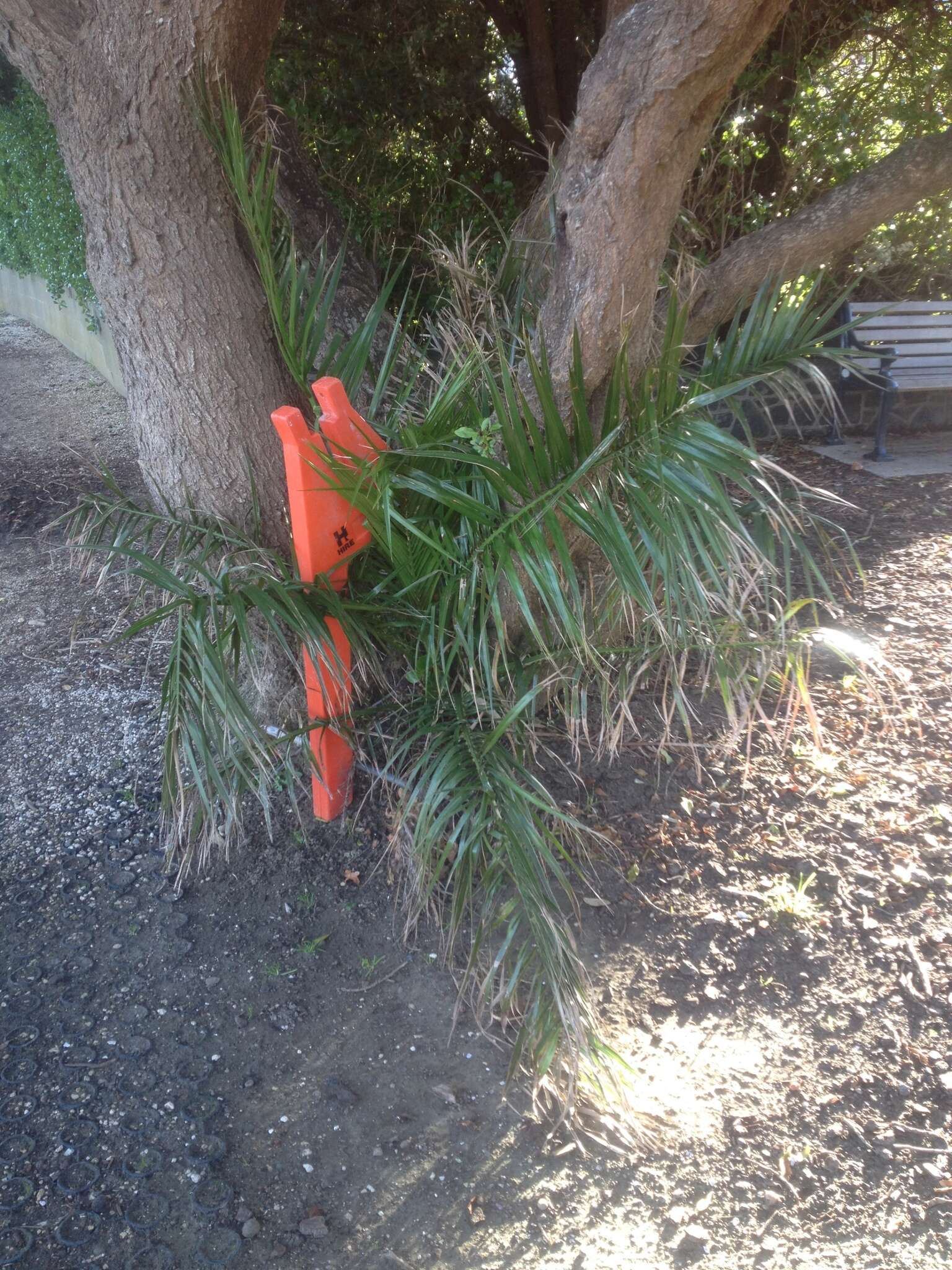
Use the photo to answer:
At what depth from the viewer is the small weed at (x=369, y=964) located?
8.45ft

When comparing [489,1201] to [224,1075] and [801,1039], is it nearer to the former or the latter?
[224,1075]

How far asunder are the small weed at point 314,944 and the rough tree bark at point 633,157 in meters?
1.65

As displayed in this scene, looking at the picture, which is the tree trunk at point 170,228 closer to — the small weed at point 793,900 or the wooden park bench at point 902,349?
the small weed at point 793,900

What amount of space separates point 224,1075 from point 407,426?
64.9 inches

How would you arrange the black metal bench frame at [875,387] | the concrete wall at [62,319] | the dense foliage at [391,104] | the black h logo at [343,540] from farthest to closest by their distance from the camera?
the concrete wall at [62,319] → the black metal bench frame at [875,387] → the dense foliage at [391,104] → the black h logo at [343,540]

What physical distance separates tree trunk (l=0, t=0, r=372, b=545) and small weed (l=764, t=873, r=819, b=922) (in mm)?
1827

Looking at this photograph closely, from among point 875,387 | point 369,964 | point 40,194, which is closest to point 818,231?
point 875,387

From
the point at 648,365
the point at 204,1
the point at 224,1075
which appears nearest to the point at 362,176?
the point at 204,1

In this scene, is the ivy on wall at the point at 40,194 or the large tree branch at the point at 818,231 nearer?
the large tree branch at the point at 818,231

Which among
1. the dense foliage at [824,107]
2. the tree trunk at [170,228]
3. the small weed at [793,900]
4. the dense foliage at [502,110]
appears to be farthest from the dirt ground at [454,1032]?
the dense foliage at [824,107]

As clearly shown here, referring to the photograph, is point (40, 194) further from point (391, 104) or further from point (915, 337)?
point (915, 337)

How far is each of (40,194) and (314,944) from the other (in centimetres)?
571

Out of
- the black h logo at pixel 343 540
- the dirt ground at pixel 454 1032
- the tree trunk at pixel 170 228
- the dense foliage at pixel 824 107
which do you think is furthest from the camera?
the dense foliage at pixel 824 107

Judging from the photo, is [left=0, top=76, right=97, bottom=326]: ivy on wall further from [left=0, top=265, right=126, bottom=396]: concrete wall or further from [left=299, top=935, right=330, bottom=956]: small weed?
[left=299, top=935, right=330, bottom=956]: small weed
